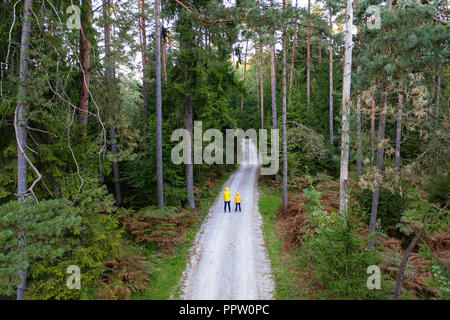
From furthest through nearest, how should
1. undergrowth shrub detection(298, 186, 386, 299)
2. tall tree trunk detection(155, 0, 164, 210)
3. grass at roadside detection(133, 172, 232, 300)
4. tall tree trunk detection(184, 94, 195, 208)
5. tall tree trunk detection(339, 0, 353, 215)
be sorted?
tall tree trunk detection(184, 94, 195, 208) < tall tree trunk detection(155, 0, 164, 210) < tall tree trunk detection(339, 0, 353, 215) < grass at roadside detection(133, 172, 232, 300) < undergrowth shrub detection(298, 186, 386, 299)

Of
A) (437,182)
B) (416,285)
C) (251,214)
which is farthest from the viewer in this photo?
(251,214)

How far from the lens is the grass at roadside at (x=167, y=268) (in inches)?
320

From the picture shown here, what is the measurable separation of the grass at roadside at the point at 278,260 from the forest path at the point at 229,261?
24 cm

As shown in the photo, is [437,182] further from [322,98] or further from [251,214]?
[322,98]

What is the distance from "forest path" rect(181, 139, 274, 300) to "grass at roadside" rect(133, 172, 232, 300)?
0.28 meters

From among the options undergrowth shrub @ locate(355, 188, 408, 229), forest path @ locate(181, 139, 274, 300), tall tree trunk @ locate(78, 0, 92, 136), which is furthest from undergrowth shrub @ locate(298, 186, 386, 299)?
tall tree trunk @ locate(78, 0, 92, 136)

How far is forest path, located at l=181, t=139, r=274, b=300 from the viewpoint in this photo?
802 centimetres

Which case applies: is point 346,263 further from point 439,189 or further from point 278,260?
point 439,189

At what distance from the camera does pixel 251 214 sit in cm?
1533

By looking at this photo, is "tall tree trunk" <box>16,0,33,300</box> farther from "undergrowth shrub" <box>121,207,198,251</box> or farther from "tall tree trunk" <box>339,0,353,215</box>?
"tall tree trunk" <box>339,0,353,215</box>

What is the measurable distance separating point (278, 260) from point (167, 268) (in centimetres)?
412

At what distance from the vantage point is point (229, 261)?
9.88m
